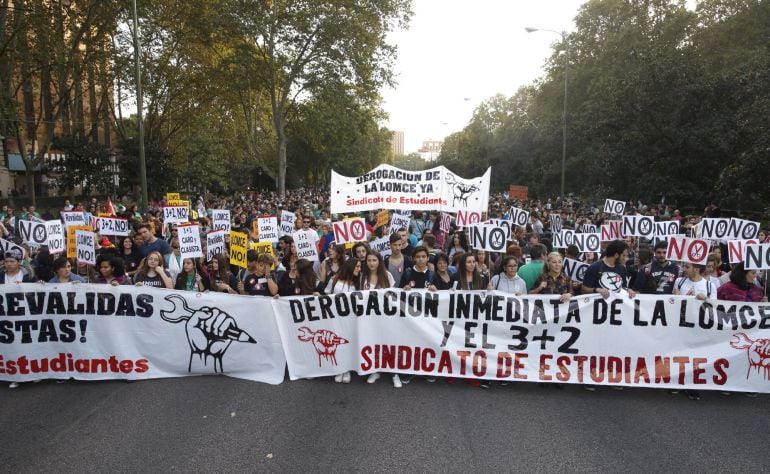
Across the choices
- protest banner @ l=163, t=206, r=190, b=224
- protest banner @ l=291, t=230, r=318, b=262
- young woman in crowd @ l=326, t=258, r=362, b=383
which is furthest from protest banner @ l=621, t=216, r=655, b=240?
protest banner @ l=163, t=206, r=190, b=224

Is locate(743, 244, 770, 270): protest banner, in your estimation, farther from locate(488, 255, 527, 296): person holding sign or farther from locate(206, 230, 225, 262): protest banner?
locate(206, 230, 225, 262): protest banner

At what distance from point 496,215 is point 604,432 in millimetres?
14668

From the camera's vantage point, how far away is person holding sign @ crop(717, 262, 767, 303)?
6031 millimetres

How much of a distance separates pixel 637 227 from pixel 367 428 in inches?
298

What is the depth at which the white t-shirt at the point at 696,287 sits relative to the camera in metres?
6.42

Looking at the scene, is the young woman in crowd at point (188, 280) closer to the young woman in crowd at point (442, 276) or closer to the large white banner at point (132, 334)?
the large white banner at point (132, 334)

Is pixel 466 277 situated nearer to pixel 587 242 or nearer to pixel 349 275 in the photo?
pixel 349 275

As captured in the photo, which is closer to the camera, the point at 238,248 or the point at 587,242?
the point at 238,248

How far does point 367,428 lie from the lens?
4.90 meters

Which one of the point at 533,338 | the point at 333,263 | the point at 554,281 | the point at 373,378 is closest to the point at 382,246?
the point at 333,263

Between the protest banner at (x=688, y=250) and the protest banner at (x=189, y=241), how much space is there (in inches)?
259

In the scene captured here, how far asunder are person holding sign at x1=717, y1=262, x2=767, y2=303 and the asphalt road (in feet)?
3.57

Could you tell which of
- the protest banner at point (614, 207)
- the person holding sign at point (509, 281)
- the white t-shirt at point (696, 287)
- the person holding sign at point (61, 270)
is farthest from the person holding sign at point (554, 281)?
the protest banner at point (614, 207)

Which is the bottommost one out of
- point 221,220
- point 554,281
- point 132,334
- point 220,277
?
point 132,334
